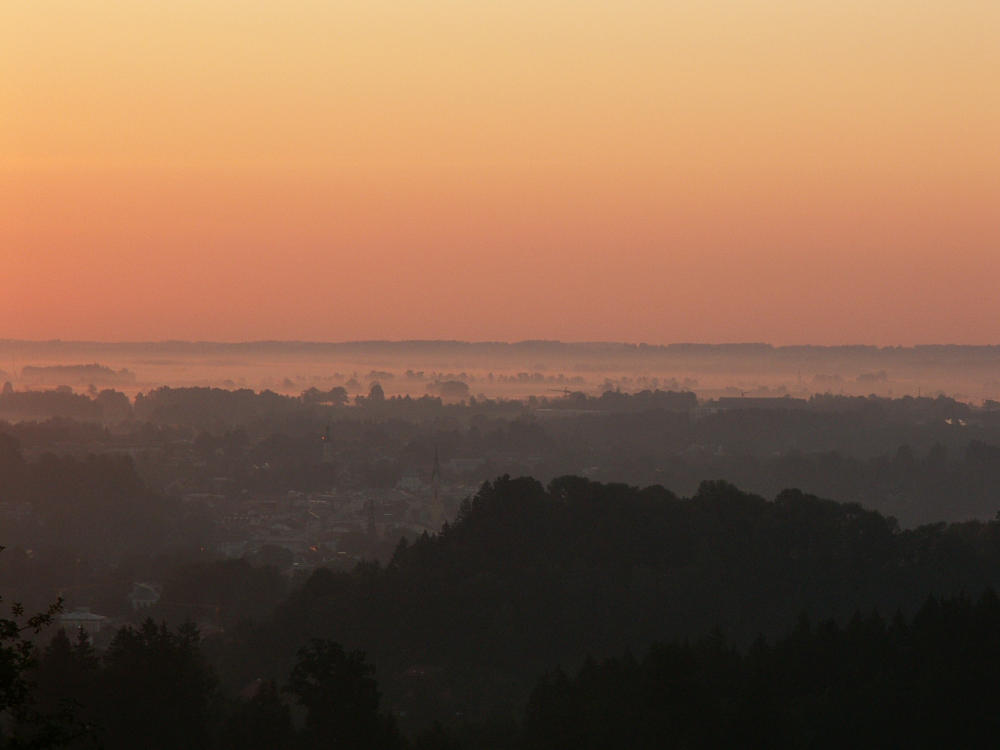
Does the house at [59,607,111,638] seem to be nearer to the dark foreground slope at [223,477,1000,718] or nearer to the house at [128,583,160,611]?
the house at [128,583,160,611]

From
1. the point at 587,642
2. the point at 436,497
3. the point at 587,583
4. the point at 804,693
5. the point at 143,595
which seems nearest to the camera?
the point at 804,693

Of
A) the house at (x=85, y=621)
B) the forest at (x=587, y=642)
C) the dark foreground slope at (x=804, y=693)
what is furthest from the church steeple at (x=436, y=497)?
the dark foreground slope at (x=804, y=693)

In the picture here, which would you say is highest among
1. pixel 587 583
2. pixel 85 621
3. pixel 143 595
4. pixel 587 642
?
pixel 587 583

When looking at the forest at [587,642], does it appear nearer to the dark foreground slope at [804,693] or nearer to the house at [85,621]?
the dark foreground slope at [804,693]

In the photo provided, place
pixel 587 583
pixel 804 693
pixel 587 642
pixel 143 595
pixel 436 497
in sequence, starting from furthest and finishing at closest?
pixel 436 497
pixel 143 595
pixel 587 583
pixel 587 642
pixel 804 693

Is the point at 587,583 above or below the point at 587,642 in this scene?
above

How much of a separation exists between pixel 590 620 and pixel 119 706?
60.0ft

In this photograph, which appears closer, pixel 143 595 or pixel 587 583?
pixel 587 583

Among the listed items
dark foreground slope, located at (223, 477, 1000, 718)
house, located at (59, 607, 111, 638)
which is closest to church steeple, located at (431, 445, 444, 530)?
house, located at (59, 607, 111, 638)

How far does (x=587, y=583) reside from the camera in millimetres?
A: 57906

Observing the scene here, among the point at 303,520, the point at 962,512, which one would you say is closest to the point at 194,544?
the point at 303,520

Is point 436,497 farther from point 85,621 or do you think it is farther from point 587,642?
point 587,642

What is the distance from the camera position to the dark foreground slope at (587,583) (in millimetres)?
52625

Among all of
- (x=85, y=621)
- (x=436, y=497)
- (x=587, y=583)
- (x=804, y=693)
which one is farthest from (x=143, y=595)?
(x=436, y=497)
